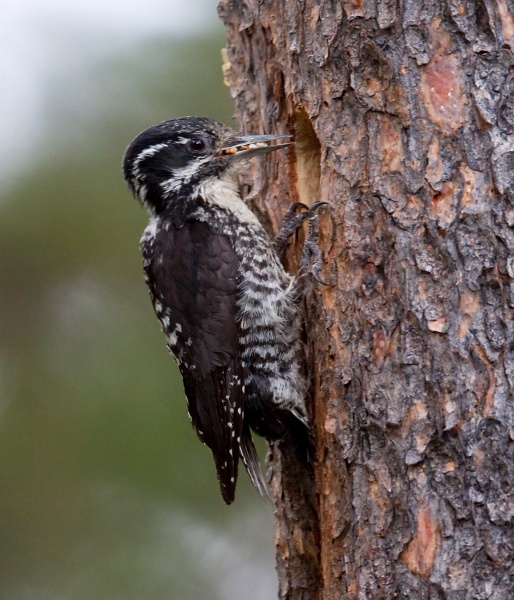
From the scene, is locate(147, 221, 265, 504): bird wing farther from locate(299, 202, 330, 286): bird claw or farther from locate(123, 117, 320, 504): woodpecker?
locate(299, 202, 330, 286): bird claw

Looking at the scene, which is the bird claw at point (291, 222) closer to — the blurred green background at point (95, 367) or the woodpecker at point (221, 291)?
the woodpecker at point (221, 291)

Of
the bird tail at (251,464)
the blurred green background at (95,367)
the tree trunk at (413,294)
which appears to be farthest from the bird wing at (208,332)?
the blurred green background at (95,367)

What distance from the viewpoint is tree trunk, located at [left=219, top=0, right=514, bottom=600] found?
286 centimetres

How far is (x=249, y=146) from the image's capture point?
160 inches

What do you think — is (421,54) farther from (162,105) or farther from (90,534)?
(90,534)

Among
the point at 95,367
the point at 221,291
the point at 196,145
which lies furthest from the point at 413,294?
the point at 95,367

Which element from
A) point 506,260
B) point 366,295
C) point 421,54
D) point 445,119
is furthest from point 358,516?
point 421,54

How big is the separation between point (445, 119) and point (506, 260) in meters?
0.55

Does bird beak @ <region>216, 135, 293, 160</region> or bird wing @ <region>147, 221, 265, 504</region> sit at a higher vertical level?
bird beak @ <region>216, 135, 293, 160</region>

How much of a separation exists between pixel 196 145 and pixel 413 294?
5.38 ft

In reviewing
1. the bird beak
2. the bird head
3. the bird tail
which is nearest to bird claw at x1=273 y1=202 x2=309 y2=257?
the bird beak

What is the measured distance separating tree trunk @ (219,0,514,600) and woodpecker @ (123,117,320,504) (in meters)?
0.36

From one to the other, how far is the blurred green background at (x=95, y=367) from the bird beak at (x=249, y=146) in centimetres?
156

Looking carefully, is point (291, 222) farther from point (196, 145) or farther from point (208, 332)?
point (196, 145)
